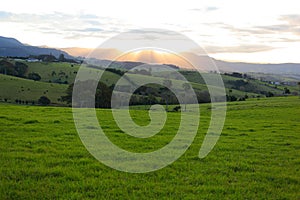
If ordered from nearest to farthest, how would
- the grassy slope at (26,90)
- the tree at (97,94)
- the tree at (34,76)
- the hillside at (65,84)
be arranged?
the tree at (97,94) < the hillside at (65,84) < the grassy slope at (26,90) < the tree at (34,76)

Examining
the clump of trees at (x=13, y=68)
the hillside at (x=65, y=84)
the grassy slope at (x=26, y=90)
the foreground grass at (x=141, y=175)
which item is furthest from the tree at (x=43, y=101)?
the foreground grass at (x=141, y=175)

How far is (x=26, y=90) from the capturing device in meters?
103

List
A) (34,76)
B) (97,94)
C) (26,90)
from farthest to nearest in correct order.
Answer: (34,76) < (26,90) < (97,94)

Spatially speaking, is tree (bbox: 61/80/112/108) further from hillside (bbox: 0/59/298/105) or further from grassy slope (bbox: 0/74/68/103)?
grassy slope (bbox: 0/74/68/103)

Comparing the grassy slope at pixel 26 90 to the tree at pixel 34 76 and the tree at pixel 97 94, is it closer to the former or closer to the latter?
the tree at pixel 34 76

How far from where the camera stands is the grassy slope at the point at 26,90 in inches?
3851

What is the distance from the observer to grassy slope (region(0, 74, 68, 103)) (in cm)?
9781

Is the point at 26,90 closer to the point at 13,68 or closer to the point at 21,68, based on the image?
the point at 13,68

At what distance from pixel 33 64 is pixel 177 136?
137581 mm

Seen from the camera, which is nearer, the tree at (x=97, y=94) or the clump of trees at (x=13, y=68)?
the tree at (x=97, y=94)

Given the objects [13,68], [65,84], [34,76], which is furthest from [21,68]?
[65,84]

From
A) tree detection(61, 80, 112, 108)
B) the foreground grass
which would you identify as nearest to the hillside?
tree detection(61, 80, 112, 108)

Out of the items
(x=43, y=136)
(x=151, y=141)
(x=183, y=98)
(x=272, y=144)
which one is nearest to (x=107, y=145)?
(x=151, y=141)

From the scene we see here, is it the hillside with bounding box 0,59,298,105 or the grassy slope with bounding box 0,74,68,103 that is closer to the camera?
the hillside with bounding box 0,59,298,105
